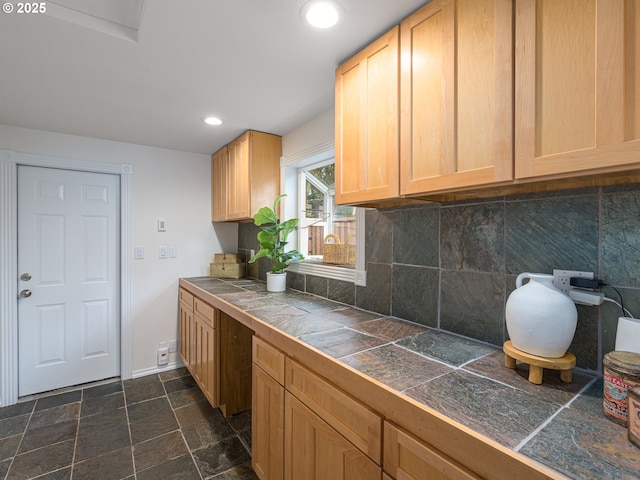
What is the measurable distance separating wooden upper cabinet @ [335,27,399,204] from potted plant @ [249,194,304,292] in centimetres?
87

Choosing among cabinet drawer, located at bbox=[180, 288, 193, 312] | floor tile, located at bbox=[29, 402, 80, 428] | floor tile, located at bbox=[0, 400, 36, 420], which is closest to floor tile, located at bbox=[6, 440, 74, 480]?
floor tile, located at bbox=[29, 402, 80, 428]

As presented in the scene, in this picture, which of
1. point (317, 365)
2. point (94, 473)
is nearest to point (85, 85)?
point (317, 365)

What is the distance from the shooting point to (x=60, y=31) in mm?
1254

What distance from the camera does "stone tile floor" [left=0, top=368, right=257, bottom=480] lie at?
171 centimetres

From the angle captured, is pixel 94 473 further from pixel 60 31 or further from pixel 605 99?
pixel 605 99

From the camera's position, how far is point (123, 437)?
6.53 ft

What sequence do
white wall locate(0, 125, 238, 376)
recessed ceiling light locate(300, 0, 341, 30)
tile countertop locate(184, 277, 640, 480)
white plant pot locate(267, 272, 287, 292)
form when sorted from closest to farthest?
1. tile countertop locate(184, 277, 640, 480)
2. recessed ceiling light locate(300, 0, 341, 30)
3. white plant pot locate(267, 272, 287, 292)
4. white wall locate(0, 125, 238, 376)

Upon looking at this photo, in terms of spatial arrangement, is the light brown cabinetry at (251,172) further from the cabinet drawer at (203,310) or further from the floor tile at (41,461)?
the floor tile at (41,461)

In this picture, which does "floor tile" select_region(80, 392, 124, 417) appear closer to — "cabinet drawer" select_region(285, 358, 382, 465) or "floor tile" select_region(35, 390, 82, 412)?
"floor tile" select_region(35, 390, 82, 412)

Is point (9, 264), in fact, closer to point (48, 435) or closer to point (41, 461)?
point (48, 435)

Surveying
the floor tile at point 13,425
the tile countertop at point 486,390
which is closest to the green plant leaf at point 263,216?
the tile countertop at point 486,390

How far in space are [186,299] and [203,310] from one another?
0.56 meters

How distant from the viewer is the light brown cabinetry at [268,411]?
1327 mm

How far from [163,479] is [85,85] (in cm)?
226
